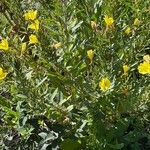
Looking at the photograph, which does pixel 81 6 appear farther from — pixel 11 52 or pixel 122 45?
pixel 11 52

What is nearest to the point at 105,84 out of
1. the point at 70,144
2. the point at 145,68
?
the point at 145,68

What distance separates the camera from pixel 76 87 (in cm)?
188

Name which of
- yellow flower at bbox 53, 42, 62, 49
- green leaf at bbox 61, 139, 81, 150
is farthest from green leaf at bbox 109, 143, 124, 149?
yellow flower at bbox 53, 42, 62, 49

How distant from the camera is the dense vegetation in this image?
182 cm

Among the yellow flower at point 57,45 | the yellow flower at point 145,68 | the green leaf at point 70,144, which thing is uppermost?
the yellow flower at point 57,45

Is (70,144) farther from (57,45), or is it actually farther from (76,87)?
(57,45)

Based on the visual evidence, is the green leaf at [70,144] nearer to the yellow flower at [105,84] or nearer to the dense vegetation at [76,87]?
the dense vegetation at [76,87]

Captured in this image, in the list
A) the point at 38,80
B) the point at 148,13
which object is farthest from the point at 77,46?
the point at 148,13

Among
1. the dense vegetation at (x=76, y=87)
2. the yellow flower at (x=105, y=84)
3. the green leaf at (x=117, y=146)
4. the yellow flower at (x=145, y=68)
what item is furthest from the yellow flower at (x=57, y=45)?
the green leaf at (x=117, y=146)

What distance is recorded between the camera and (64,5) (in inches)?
75.5

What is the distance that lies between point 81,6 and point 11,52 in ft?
2.42

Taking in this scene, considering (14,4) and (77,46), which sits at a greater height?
(14,4)

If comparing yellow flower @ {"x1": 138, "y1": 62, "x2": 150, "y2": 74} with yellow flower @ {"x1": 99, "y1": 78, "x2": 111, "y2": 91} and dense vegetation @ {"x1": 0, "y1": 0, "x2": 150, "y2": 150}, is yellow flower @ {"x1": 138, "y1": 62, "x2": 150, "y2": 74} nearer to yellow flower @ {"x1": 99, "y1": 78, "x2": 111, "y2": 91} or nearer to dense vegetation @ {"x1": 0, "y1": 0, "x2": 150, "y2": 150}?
dense vegetation @ {"x1": 0, "y1": 0, "x2": 150, "y2": 150}

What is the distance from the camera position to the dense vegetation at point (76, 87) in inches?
71.8
